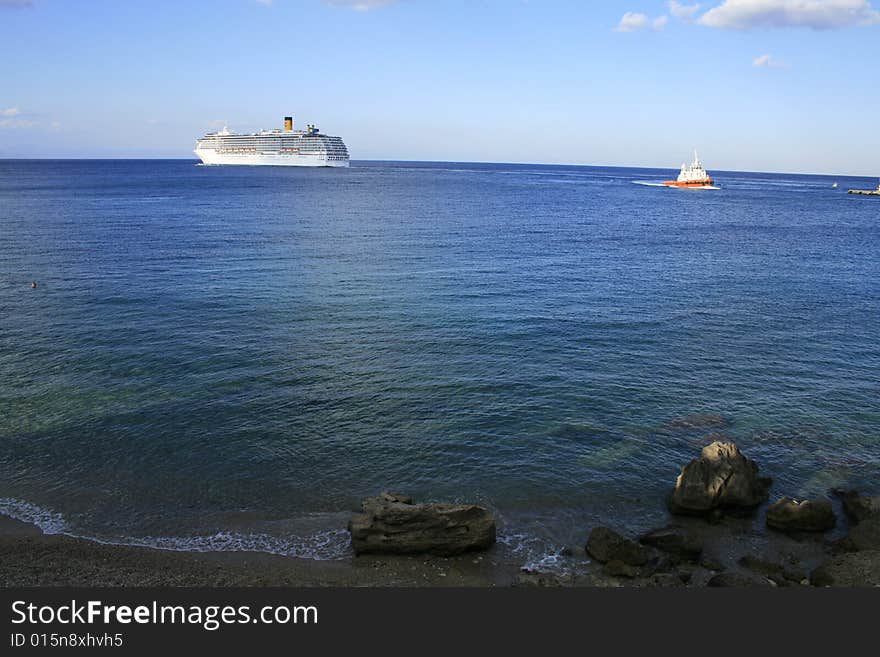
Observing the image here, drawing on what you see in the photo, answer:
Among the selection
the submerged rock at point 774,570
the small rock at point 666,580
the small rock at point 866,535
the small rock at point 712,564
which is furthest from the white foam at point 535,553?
the small rock at point 866,535

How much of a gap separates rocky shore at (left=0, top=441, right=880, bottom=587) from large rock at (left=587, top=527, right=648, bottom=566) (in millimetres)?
28

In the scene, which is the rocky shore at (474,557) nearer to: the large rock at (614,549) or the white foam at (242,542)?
the large rock at (614,549)

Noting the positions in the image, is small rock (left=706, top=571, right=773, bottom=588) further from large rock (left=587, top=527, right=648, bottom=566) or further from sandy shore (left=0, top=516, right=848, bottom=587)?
large rock (left=587, top=527, right=648, bottom=566)

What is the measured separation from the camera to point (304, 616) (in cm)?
1302

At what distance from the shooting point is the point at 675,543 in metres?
19.3

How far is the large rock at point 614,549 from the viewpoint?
18.5 metres

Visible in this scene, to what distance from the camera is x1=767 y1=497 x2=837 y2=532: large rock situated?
67.7ft

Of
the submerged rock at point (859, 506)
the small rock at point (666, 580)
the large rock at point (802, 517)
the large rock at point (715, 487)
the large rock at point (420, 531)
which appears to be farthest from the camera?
the large rock at point (715, 487)

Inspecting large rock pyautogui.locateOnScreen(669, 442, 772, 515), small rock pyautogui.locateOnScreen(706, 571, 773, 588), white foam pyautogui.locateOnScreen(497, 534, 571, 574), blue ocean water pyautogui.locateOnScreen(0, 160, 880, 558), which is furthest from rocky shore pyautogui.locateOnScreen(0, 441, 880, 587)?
blue ocean water pyautogui.locateOnScreen(0, 160, 880, 558)

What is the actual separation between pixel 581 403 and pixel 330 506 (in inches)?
508

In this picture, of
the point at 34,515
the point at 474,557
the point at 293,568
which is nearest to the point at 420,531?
the point at 474,557

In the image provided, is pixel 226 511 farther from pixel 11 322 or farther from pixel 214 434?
pixel 11 322

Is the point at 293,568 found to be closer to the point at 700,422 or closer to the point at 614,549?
the point at 614,549

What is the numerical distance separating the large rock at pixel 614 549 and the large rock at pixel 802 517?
5015 mm
